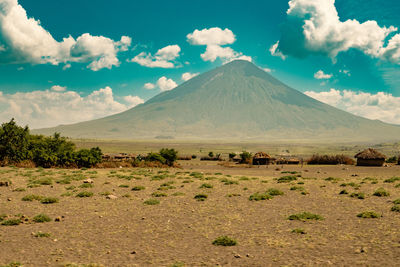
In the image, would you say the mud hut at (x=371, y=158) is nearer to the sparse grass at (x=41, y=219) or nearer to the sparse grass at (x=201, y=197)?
the sparse grass at (x=201, y=197)

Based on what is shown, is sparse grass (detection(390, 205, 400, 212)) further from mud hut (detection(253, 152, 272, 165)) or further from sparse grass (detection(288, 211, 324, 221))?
mud hut (detection(253, 152, 272, 165))

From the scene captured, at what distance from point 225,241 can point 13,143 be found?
111 ft

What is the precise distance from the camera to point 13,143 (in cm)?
3519

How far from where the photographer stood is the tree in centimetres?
3472

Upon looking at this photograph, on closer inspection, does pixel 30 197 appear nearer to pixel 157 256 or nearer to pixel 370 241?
pixel 157 256

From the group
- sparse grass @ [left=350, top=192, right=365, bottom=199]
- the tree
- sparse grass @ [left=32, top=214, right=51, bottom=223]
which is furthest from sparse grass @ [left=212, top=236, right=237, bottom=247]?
the tree

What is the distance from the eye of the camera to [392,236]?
9844 millimetres

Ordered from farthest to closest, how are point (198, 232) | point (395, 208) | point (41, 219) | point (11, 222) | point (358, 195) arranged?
point (358, 195) < point (395, 208) < point (41, 219) < point (11, 222) < point (198, 232)

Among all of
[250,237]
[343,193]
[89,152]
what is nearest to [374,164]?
[343,193]

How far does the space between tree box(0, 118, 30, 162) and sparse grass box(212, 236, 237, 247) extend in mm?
33158

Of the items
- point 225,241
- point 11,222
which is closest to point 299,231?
point 225,241

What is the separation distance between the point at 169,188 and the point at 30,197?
28.4 feet

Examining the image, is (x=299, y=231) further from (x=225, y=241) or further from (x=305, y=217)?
(x=225, y=241)

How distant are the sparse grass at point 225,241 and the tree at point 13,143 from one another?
33158mm
